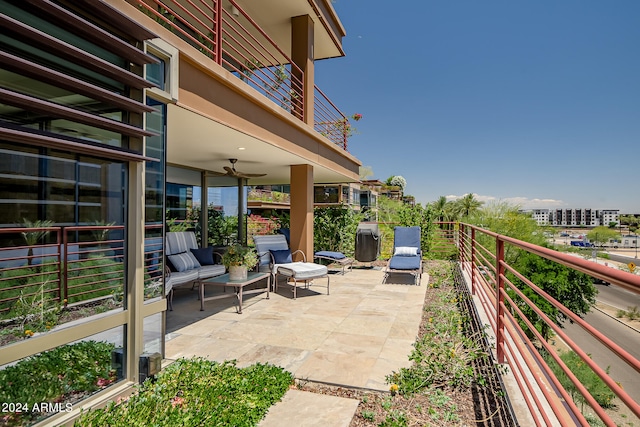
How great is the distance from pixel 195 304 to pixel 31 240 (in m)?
3.75

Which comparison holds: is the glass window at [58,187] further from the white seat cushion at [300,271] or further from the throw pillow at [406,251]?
the throw pillow at [406,251]

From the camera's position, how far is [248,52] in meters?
4.59

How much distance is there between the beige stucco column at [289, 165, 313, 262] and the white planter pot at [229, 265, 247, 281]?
2342 millimetres

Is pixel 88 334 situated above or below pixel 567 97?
below

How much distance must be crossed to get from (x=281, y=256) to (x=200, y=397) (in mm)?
4429

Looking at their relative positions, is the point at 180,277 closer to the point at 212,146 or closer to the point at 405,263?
the point at 212,146

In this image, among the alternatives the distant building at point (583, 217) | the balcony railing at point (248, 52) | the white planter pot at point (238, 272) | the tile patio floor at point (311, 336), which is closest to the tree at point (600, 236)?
the distant building at point (583, 217)

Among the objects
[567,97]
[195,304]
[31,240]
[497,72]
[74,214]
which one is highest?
[567,97]

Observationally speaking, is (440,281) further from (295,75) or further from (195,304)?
(295,75)

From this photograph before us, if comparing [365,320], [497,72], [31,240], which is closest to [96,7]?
[31,240]

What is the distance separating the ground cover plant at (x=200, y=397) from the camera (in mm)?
2293

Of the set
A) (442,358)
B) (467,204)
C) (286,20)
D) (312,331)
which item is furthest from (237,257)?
(467,204)

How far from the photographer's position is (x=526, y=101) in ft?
155

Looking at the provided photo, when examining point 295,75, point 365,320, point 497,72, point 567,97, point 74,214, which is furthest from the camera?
point 567,97
